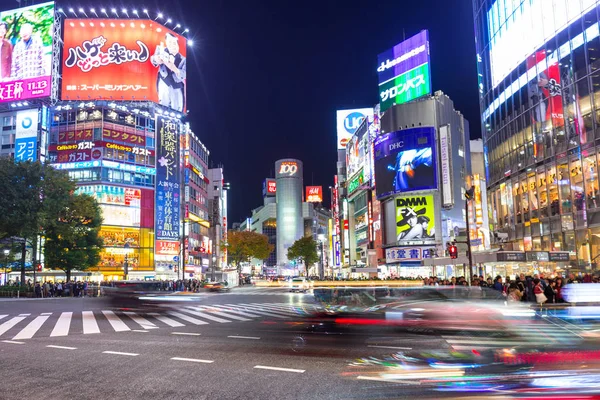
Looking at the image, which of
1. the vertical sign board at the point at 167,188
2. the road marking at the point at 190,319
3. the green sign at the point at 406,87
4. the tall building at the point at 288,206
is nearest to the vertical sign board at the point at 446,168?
the green sign at the point at 406,87

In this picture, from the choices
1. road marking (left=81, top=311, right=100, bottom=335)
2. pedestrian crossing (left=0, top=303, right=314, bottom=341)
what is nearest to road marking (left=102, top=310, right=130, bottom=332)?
pedestrian crossing (left=0, top=303, right=314, bottom=341)

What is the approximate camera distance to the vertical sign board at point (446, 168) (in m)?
61.3

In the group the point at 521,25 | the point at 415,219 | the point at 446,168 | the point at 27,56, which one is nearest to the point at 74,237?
the point at 27,56

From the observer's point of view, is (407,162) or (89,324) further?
(407,162)

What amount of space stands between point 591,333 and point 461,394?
4135 millimetres

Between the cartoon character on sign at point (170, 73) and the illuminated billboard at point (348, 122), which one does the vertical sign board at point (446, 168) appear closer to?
the cartoon character on sign at point (170, 73)

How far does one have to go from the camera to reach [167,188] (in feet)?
255

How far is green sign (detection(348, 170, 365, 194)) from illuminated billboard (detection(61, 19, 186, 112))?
33784mm

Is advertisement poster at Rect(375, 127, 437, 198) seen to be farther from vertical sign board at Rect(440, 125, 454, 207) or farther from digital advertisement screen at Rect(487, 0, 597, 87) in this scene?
digital advertisement screen at Rect(487, 0, 597, 87)

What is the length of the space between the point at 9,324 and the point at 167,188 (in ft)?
202

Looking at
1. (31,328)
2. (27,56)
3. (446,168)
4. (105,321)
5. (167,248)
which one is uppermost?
(27,56)

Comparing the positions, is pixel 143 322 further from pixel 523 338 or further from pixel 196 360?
pixel 523 338

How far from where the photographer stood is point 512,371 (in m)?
7.25

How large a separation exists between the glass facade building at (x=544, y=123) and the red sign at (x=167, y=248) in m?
49.4
